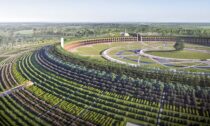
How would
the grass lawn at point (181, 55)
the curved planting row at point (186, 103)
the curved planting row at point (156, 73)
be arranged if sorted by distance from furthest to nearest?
the grass lawn at point (181, 55) → the curved planting row at point (156, 73) → the curved planting row at point (186, 103)

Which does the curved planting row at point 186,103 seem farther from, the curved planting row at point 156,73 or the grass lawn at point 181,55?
the grass lawn at point 181,55

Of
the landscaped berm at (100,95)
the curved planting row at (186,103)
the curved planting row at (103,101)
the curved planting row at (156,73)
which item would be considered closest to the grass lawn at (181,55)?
the landscaped berm at (100,95)

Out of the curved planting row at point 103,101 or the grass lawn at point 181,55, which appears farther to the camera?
the grass lawn at point 181,55

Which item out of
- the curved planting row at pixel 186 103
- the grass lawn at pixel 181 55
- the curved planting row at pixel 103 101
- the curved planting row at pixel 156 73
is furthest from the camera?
the grass lawn at pixel 181 55

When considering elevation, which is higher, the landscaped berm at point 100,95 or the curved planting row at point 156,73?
the curved planting row at point 156,73

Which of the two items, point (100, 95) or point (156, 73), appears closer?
point (100, 95)

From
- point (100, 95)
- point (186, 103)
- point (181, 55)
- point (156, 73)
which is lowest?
point (186, 103)

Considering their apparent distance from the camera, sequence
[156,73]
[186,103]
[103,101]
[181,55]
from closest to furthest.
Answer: [186,103] < [103,101] < [156,73] < [181,55]

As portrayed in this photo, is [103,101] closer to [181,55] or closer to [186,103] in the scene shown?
[186,103]

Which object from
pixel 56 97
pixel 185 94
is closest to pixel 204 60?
pixel 185 94

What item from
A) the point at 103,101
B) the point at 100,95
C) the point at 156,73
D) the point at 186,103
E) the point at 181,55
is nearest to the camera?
the point at 186,103

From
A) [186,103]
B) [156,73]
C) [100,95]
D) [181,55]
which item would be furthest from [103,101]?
[181,55]

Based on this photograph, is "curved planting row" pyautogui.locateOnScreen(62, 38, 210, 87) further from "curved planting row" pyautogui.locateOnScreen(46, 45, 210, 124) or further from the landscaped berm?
"curved planting row" pyautogui.locateOnScreen(46, 45, 210, 124)
